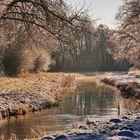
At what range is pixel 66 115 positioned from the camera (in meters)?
26.2

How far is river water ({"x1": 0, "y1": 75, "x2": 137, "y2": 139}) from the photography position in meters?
21.2

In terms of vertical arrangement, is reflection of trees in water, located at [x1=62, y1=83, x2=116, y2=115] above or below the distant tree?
below

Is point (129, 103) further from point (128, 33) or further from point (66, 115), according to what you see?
point (128, 33)

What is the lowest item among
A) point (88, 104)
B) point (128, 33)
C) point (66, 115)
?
point (66, 115)

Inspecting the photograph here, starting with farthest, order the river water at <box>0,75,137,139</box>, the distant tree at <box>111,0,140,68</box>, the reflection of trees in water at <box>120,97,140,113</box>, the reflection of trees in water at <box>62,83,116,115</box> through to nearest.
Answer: the distant tree at <box>111,0,140,68</box>
the reflection of trees in water at <box>120,97,140,113</box>
the reflection of trees in water at <box>62,83,116,115</box>
the river water at <box>0,75,137,139</box>

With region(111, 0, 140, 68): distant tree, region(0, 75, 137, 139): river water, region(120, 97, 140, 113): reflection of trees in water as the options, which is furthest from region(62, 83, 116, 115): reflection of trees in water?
region(111, 0, 140, 68): distant tree

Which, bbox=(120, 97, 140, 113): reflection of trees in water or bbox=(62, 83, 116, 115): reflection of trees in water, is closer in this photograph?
bbox=(62, 83, 116, 115): reflection of trees in water

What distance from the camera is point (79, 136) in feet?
41.9

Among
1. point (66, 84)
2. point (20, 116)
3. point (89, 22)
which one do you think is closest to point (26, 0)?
point (89, 22)

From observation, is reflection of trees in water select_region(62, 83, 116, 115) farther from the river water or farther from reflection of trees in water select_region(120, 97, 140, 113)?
reflection of trees in water select_region(120, 97, 140, 113)

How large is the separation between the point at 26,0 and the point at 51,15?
136 cm

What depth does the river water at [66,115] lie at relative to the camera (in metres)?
21.2

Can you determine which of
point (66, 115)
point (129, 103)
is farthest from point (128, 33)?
point (66, 115)

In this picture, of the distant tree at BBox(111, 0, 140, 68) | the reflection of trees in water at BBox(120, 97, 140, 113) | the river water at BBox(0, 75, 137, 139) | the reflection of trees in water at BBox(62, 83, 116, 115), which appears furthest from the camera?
the distant tree at BBox(111, 0, 140, 68)
